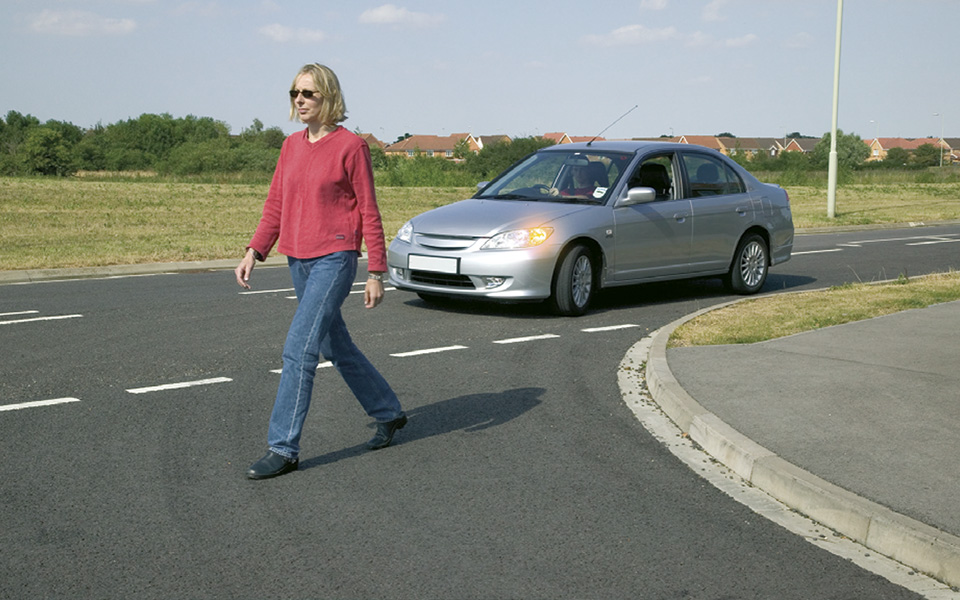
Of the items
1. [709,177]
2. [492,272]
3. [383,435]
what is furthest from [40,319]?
[709,177]

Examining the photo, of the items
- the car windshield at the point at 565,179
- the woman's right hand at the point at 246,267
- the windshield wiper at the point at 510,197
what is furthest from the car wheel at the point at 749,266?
the woman's right hand at the point at 246,267

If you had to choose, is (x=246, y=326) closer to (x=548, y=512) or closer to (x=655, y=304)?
(x=655, y=304)

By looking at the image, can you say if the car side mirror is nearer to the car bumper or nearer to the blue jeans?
the car bumper

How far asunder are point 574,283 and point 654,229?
4.09ft

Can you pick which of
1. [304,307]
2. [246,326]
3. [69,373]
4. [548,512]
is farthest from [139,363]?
[548,512]

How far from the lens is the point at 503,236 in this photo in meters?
10.2

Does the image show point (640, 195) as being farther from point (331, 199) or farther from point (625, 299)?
point (331, 199)

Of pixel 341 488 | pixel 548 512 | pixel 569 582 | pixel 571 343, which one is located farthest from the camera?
pixel 571 343

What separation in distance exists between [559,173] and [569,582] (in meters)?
7.94

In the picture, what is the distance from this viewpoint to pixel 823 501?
4.62m

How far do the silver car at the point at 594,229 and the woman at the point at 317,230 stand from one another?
501cm

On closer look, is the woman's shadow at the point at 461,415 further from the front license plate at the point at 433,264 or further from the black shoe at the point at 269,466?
the front license plate at the point at 433,264

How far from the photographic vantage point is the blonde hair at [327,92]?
5.05m

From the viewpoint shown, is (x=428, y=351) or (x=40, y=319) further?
(x=40, y=319)
